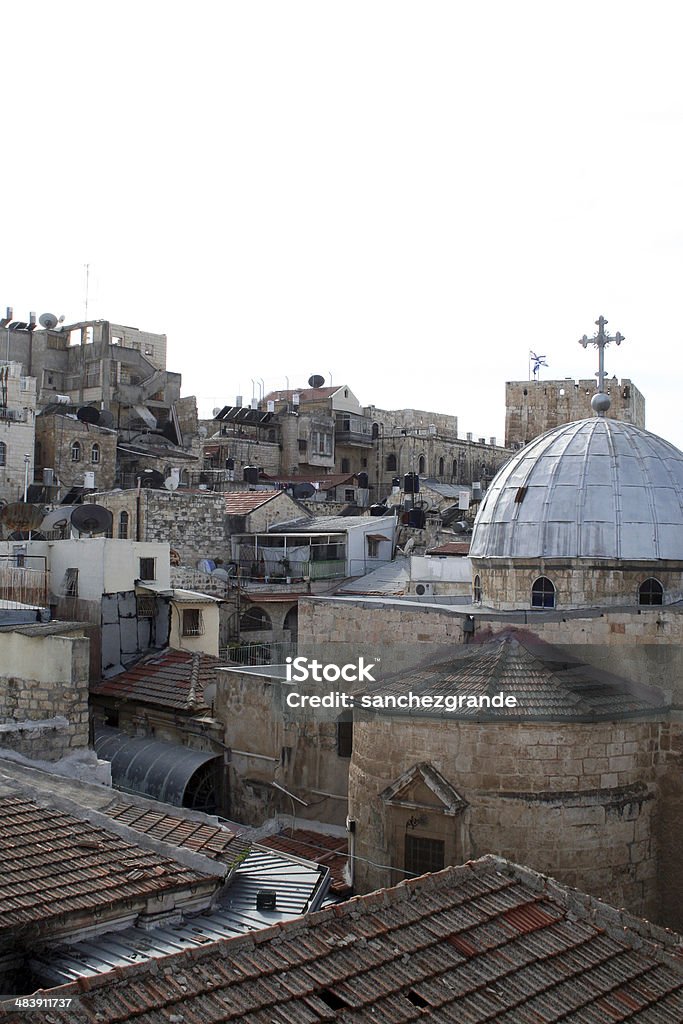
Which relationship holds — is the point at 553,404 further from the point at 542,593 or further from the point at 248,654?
the point at 542,593

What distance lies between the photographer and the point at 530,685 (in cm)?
1334

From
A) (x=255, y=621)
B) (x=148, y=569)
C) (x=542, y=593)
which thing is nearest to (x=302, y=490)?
(x=255, y=621)

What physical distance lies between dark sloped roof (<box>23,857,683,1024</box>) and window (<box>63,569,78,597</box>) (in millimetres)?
15360

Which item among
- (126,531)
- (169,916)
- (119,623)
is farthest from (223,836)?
(126,531)

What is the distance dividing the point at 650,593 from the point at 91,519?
1808cm

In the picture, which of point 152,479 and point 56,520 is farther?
point 152,479

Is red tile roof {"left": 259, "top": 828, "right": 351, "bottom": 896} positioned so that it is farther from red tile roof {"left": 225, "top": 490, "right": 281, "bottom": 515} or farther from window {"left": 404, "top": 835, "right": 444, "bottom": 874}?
red tile roof {"left": 225, "top": 490, "right": 281, "bottom": 515}

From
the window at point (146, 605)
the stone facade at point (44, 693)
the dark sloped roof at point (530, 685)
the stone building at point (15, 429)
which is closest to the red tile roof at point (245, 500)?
the stone building at point (15, 429)

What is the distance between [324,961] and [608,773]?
595cm

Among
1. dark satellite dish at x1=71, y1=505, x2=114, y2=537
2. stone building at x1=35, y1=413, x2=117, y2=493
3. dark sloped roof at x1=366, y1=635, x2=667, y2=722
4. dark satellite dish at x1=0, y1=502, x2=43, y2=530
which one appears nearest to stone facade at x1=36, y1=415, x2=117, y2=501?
stone building at x1=35, y1=413, x2=117, y2=493

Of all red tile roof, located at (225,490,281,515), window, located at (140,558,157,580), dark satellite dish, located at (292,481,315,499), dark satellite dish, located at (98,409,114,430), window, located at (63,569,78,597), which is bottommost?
window, located at (63,569,78,597)

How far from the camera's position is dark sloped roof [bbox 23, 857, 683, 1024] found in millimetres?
7352

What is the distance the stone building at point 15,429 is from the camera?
39125mm

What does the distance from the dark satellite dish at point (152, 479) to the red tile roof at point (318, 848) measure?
2375 cm
